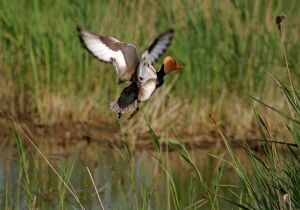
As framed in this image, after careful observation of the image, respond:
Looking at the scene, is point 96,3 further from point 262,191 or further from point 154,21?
point 262,191

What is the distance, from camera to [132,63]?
500 cm

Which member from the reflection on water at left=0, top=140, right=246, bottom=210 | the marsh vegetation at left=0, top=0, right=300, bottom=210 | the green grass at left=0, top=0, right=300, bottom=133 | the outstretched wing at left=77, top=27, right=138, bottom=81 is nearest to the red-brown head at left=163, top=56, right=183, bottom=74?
the outstretched wing at left=77, top=27, right=138, bottom=81

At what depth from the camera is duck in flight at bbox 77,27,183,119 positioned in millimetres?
4766

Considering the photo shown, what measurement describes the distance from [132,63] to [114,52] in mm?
126

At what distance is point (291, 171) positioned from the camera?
4.43m

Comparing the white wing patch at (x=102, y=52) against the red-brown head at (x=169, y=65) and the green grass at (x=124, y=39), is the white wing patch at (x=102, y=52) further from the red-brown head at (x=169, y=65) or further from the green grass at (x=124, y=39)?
the green grass at (x=124, y=39)

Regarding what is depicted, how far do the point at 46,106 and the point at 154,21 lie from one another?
58.1 inches

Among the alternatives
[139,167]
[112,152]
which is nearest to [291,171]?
[139,167]

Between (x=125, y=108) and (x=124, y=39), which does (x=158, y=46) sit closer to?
(x=125, y=108)

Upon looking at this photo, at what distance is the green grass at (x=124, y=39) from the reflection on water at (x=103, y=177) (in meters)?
0.57

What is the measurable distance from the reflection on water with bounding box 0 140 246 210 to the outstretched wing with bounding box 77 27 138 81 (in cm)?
117

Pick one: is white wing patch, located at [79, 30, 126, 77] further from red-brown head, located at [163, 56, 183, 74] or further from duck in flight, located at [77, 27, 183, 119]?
red-brown head, located at [163, 56, 183, 74]

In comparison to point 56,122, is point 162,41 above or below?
above

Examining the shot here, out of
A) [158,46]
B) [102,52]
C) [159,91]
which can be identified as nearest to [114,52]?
[102,52]
